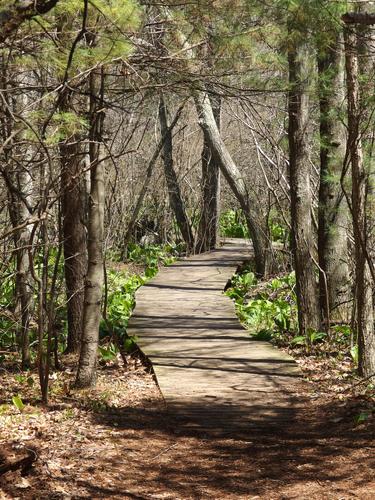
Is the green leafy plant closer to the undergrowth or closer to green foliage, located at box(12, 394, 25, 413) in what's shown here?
the undergrowth

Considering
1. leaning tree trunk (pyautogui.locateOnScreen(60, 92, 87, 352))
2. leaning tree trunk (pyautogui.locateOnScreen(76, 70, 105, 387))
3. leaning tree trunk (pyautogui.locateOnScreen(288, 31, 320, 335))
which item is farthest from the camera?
leaning tree trunk (pyautogui.locateOnScreen(288, 31, 320, 335))

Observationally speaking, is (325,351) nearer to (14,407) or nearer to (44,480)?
(14,407)

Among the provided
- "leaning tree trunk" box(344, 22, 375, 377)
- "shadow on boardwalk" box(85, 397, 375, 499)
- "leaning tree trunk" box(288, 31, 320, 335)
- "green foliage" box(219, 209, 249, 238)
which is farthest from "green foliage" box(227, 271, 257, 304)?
"shadow on boardwalk" box(85, 397, 375, 499)

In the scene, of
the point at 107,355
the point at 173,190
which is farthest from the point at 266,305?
the point at 173,190

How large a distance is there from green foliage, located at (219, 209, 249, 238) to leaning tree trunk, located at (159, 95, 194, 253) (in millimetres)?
3469

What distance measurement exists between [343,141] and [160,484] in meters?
5.99

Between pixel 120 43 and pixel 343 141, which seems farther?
pixel 343 141

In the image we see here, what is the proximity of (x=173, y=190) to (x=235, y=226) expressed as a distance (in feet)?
15.3

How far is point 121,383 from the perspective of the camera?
7656mm

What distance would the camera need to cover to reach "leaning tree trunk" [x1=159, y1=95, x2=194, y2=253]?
1658cm

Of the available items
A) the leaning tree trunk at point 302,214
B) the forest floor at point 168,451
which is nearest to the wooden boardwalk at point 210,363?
the forest floor at point 168,451

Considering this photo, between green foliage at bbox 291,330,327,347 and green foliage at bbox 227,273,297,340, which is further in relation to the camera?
green foliage at bbox 227,273,297,340

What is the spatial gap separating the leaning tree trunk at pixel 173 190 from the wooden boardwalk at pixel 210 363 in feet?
15.7

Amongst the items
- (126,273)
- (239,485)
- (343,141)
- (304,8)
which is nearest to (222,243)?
(126,273)
